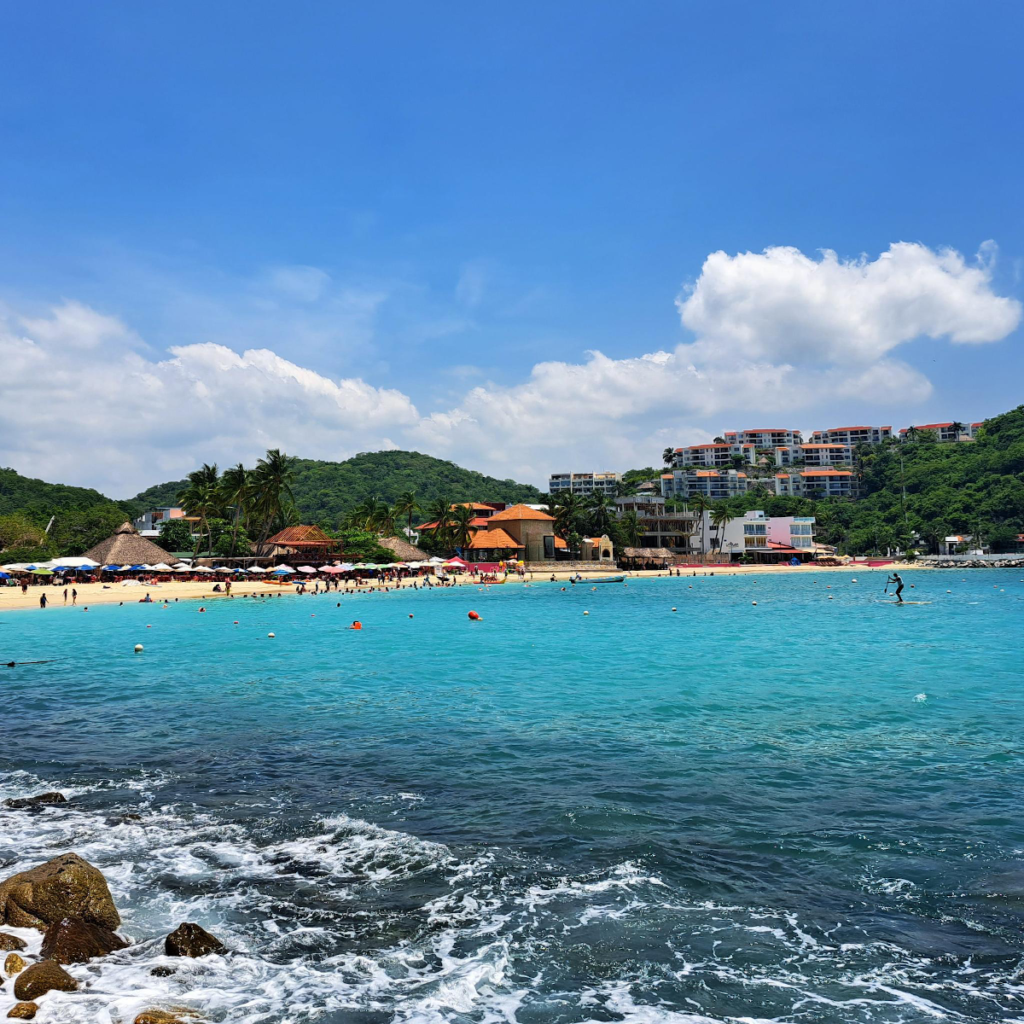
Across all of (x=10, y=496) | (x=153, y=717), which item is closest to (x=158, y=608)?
(x=153, y=717)

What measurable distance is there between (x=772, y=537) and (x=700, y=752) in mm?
112676

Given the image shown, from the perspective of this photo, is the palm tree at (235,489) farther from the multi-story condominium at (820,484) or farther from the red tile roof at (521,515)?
the multi-story condominium at (820,484)

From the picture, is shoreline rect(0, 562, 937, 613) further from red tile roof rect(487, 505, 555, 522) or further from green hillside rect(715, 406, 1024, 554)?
green hillside rect(715, 406, 1024, 554)

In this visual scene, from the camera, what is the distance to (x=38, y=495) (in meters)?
110

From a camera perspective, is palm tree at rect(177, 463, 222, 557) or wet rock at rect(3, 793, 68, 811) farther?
palm tree at rect(177, 463, 222, 557)

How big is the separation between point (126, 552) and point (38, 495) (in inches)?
2235

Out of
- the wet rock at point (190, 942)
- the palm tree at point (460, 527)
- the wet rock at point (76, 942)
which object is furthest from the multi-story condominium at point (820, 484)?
the wet rock at point (76, 942)

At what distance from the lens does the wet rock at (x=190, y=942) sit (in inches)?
257

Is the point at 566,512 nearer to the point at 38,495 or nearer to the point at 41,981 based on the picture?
the point at 38,495

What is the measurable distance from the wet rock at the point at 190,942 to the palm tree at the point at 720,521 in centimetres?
11499

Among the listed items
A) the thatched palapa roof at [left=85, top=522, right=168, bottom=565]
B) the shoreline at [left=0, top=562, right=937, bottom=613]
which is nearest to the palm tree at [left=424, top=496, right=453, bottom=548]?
the shoreline at [left=0, top=562, right=937, bottom=613]

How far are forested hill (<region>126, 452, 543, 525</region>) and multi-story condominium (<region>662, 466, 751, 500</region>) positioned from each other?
3531 centimetres

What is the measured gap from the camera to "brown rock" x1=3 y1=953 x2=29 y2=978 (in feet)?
19.8

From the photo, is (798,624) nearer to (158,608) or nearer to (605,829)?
(605,829)
